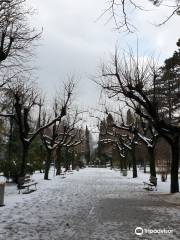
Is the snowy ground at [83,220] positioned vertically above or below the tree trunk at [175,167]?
below

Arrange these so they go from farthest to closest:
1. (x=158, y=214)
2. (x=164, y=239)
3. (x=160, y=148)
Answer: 1. (x=160, y=148)
2. (x=158, y=214)
3. (x=164, y=239)

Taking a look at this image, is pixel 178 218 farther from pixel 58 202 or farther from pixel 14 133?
pixel 14 133

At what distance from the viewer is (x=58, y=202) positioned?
1759cm

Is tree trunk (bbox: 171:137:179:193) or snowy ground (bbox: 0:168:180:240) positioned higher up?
tree trunk (bbox: 171:137:179:193)

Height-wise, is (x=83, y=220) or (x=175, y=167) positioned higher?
(x=175, y=167)

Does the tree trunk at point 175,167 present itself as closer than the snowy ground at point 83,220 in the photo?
No

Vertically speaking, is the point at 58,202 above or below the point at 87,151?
below

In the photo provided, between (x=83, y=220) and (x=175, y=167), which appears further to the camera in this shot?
(x=175, y=167)

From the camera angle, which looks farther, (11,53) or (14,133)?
(14,133)

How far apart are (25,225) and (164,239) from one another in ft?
12.7

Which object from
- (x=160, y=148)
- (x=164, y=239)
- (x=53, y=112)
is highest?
(x=53, y=112)

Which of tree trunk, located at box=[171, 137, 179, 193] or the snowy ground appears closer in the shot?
the snowy ground

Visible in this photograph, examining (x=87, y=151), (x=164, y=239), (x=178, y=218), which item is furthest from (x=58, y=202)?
(x=87, y=151)

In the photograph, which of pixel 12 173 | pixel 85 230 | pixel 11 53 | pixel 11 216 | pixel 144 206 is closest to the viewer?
pixel 85 230
